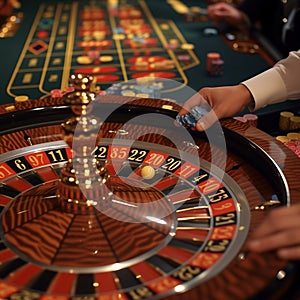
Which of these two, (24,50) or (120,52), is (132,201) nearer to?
(120,52)

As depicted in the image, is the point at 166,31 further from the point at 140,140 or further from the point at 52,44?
the point at 140,140

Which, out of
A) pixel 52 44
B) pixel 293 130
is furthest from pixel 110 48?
pixel 293 130

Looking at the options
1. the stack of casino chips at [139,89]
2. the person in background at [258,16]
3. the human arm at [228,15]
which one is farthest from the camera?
the human arm at [228,15]

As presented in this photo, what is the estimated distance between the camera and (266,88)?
213cm

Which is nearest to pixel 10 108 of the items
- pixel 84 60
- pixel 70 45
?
pixel 84 60

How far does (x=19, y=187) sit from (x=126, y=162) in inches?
14.0

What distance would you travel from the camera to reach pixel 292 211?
121cm

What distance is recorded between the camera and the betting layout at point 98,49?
308cm

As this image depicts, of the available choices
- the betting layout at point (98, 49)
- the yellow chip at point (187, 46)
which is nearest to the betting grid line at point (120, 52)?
the betting layout at point (98, 49)

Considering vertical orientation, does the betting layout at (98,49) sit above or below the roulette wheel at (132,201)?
below

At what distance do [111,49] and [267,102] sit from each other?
1804 millimetres

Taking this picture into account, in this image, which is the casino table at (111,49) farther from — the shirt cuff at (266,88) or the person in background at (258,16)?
the shirt cuff at (266,88)

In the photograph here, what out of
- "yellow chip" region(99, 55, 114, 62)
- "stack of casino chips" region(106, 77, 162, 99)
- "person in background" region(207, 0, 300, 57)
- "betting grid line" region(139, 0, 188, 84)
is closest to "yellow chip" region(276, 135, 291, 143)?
"stack of casino chips" region(106, 77, 162, 99)

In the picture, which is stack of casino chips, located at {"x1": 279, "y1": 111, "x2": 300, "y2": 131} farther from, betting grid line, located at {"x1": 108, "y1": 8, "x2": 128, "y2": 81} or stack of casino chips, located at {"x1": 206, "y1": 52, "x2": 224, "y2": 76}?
betting grid line, located at {"x1": 108, "y1": 8, "x2": 128, "y2": 81}
